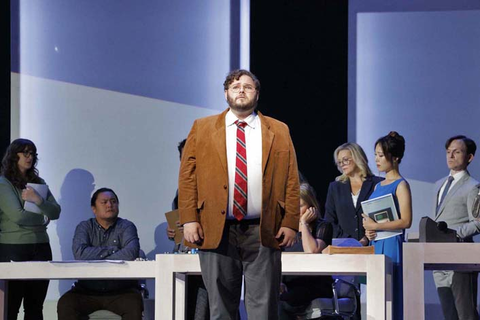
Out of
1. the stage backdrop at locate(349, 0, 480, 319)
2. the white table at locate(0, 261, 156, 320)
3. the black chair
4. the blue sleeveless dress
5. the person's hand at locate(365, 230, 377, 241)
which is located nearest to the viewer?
the white table at locate(0, 261, 156, 320)

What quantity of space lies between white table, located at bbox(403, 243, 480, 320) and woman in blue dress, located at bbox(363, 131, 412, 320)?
0.54 meters

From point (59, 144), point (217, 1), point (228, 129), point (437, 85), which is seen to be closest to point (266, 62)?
point (217, 1)

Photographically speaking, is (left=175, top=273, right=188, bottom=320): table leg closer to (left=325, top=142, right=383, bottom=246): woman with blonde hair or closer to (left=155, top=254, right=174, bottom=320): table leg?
(left=155, top=254, right=174, bottom=320): table leg

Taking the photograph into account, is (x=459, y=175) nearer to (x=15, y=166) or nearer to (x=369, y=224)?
(x=369, y=224)

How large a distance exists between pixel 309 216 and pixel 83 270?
1225 mm

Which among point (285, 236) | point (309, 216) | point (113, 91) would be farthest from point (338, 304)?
point (113, 91)

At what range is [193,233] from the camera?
10.2ft

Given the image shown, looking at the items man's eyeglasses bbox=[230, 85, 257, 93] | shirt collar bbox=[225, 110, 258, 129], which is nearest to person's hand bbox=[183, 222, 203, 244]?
shirt collar bbox=[225, 110, 258, 129]

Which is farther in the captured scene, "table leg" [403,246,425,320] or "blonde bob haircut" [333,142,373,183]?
"blonde bob haircut" [333,142,373,183]

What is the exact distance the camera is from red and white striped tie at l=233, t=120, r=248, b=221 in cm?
309

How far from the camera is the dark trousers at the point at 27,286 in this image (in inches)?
207

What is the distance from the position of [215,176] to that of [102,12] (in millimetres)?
4106

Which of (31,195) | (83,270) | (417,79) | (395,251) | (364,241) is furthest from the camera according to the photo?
(417,79)

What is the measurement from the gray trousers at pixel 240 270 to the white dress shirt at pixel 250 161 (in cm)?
6
